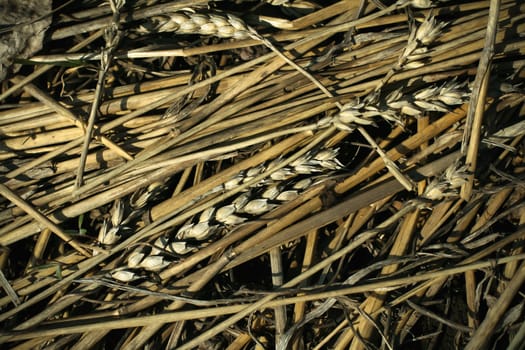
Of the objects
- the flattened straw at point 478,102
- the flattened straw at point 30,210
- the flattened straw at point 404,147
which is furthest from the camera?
the flattened straw at point 404,147

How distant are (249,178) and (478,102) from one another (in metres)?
0.62

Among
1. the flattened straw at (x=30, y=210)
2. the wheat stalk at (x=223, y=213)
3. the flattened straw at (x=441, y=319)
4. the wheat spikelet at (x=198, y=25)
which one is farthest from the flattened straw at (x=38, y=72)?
the flattened straw at (x=441, y=319)

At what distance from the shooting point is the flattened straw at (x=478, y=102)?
4.09ft

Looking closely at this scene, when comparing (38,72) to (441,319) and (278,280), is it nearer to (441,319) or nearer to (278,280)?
(278,280)

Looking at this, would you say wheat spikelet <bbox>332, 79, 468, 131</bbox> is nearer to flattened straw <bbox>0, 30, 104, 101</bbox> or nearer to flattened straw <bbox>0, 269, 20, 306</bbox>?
flattened straw <bbox>0, 30, 104, 101</bbox>

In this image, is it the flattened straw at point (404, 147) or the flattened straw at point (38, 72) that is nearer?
the flattened straw at point (38, 72)

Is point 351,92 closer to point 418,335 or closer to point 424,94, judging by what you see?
point 424,94

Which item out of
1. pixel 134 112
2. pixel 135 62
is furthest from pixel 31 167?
pixel 135 62

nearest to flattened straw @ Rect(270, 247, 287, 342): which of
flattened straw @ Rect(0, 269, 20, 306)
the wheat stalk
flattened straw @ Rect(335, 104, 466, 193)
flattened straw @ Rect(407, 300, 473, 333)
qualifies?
the wheat stalk

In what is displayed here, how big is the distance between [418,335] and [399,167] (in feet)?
1.78

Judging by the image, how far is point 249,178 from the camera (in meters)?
1.39

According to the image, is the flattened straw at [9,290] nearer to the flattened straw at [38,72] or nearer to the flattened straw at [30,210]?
the flattened straw at [30,210]

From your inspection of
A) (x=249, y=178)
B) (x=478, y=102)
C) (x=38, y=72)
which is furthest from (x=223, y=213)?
(x=478, y=102)

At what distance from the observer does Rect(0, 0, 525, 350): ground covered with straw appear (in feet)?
4.47
